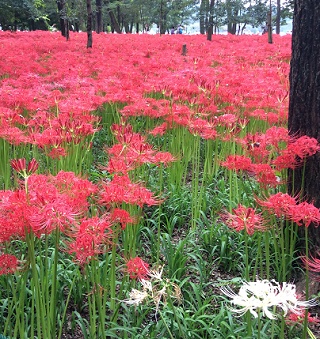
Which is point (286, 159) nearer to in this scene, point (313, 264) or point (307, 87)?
point (307, 87)

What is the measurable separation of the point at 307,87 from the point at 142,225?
1918mm

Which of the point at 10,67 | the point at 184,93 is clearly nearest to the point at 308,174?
the point at 184,93

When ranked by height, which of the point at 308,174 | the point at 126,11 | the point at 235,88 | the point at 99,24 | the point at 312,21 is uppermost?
the point at 126,11

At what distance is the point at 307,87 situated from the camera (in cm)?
329

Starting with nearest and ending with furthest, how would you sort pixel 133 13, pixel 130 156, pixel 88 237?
pixel 88 237, pixel 130 156, pixel 133 13

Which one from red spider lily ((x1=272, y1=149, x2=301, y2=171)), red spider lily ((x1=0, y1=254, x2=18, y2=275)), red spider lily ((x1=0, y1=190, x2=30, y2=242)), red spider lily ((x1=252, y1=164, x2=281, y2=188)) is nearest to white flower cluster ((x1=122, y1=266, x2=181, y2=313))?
red spider lily ((x1=0, y1=190, x2=30, y2=242))

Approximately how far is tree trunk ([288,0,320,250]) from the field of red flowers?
6.2 inches

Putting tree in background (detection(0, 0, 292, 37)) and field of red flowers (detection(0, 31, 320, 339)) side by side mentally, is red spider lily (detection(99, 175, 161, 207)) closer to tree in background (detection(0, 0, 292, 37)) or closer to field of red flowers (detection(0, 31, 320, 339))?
field of red flowers (detection(0, 31, 320, 339))

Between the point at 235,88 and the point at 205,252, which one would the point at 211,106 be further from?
the point at 205,252

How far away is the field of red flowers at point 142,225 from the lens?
2.03 meters

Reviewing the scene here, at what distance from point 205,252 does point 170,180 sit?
1160 mm

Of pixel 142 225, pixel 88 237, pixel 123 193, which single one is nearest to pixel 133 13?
pixel 142 225

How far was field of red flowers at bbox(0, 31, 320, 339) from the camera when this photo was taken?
2.03 metres

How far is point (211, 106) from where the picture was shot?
207 inches
